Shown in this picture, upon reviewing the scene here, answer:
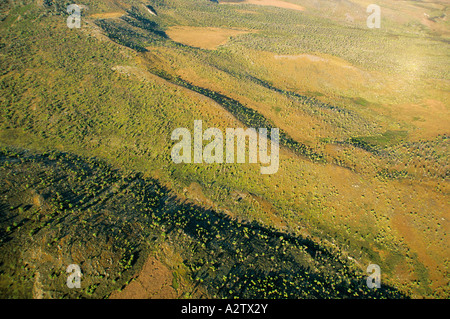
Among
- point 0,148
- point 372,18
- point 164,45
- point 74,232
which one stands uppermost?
point 372,18

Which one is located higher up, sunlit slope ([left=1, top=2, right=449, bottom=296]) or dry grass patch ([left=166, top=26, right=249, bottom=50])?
dry grass patch ([left=166, top=26, right=249, bottom=50])

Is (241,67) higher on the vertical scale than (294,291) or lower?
→ higher

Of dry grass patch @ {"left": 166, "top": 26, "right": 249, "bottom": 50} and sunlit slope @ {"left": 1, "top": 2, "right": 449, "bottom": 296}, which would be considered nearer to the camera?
sunlit slope @ {"left": 1, "top": 2, "right": 449, "bottom": 296}

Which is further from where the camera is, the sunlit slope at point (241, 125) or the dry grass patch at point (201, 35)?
the dry grass patch at point (201, 35)

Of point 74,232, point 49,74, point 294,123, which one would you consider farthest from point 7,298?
point 294,123

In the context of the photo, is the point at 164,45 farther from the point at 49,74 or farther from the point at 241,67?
the point at 49,74

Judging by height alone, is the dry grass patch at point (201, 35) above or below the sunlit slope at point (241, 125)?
above

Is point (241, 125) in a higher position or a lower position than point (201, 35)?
lower

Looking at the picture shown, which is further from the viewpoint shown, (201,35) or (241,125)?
(201,35)
